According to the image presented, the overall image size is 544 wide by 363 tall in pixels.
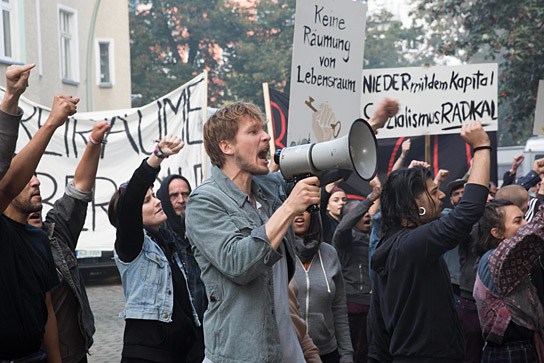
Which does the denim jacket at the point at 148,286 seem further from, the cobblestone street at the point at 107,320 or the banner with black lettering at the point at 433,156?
the cobblestone street at the point at 107,320

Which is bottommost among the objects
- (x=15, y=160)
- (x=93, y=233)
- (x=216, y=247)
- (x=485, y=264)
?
(x=93, y=233)

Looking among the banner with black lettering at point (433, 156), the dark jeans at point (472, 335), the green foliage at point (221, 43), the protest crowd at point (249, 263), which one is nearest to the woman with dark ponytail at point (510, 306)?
the protest crowd at point (249, 263)

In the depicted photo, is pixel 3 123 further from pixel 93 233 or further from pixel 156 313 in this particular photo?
pixel 93 233

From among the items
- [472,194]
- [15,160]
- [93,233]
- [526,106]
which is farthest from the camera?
[526,106]

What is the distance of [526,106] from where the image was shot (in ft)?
41.7

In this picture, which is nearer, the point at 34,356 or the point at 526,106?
the point at 34,356

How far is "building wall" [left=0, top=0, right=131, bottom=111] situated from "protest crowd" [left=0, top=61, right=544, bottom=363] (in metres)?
11.2

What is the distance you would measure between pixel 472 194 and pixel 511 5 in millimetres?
9807

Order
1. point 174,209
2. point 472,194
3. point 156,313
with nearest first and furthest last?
point 472,194
point 156,313
point 174,209

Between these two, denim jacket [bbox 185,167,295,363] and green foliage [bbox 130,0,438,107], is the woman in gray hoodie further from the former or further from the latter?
green foliage [bbox 130,0,438,107]

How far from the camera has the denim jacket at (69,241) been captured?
13.7ft

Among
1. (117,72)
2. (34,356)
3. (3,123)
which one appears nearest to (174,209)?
(34,356)

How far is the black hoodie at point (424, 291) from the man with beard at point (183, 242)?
1.15 metres

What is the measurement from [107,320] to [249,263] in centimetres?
860
